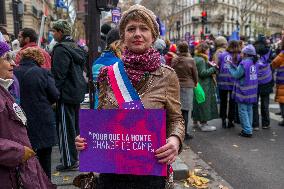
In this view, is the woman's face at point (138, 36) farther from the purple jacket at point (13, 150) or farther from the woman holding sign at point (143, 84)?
the purple jacket at point (13, 150)

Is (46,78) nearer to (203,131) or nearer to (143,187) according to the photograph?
(143,187)

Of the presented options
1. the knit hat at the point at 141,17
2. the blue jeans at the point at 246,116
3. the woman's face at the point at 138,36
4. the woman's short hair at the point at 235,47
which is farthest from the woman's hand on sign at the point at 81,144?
the woman's short hair at the point at 235,47

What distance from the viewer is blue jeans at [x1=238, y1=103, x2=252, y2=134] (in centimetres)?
770

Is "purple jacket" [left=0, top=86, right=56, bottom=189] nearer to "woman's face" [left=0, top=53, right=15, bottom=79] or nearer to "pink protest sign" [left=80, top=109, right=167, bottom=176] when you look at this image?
"woman's face" [left=0, top=53, right=15, bottom=79]

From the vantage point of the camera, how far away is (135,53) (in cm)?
224

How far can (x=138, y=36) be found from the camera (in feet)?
7.22

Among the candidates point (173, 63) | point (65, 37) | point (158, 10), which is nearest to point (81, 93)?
point (65, 37)

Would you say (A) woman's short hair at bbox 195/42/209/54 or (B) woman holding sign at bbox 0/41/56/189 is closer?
(B) woman holding sign at bbox 0/41/56/189

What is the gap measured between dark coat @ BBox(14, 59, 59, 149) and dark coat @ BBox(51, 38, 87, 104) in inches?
33.1

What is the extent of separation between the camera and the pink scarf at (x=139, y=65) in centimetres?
218

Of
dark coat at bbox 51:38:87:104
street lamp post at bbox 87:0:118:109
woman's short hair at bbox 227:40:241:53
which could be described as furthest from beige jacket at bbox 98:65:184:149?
woman's short hair at bbox 227:40:241:53

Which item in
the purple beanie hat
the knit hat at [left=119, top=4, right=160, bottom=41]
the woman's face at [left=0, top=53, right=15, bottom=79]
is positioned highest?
the knit hat at [left=119, top=4, right=160, bottom=41]

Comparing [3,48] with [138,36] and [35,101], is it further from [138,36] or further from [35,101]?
[35,101]

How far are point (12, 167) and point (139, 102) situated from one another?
958mm
